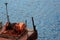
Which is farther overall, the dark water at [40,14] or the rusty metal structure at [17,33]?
the dark water at [40,14]

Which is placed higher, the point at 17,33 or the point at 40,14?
the point at 40,14

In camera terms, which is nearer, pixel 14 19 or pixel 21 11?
pixel 14 19

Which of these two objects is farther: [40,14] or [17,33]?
[40,14]

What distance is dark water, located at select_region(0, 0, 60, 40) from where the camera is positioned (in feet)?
11.5

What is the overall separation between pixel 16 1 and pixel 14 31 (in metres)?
3.08

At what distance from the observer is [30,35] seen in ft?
6.14

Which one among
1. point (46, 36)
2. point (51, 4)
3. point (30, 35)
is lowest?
point (46, 36)

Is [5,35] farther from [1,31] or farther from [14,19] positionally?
[14,19]

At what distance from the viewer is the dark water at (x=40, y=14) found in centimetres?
351

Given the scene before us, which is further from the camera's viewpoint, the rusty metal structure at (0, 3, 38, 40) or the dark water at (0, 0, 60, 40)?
the dark water at (0, 0, 60, 40)

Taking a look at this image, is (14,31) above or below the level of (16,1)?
below

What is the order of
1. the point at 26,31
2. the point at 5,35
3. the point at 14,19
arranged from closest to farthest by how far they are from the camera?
1. the point at 5,35
2. the point at 26,31
3. the point at 14,19

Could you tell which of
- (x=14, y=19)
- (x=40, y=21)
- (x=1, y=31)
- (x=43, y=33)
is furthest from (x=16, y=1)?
(x=1, y=31)

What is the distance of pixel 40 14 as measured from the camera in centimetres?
414
